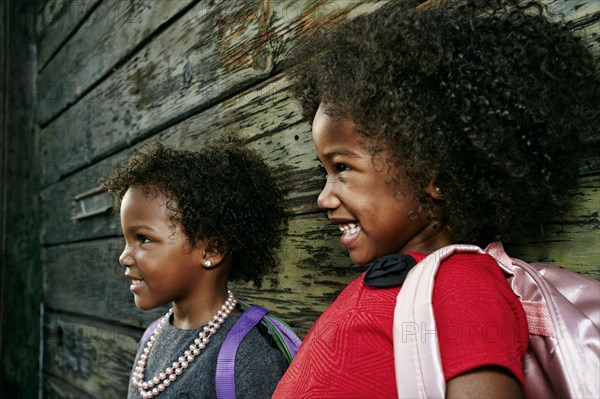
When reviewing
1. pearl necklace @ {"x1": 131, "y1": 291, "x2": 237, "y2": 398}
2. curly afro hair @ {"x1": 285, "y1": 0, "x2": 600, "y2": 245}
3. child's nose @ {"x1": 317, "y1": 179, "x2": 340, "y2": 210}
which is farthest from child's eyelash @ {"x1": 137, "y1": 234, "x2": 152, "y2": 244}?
curly afro hair @ {"x1": 285, "y1": 0, "x2": 600, "y2": 245}

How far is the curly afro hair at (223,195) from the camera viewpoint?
1306 mm

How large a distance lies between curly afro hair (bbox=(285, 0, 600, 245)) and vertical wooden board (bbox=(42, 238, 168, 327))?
1.27 metres

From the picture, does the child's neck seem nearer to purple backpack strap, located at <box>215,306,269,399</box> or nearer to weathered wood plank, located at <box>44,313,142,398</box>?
purple backpack strap, located at <box>215,306,269,399</box>

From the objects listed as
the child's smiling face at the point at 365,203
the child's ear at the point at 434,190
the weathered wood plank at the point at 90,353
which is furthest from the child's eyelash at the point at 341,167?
the weathered wood plank at the point at 90,353

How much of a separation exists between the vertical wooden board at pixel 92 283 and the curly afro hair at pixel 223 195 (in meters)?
0.63

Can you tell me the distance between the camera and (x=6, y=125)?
3125 mm

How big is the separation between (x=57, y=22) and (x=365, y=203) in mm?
2742

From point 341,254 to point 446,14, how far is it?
1.93 ft

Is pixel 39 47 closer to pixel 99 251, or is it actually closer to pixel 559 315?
pixel 99 251

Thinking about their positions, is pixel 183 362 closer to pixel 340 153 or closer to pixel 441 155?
pixel 340 153

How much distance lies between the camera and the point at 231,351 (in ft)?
3.79

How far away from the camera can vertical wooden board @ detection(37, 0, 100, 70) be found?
106 inches

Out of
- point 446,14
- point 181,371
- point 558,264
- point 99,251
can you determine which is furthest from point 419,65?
point 99,251

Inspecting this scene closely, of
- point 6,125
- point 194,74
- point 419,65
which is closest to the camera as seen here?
point 419,65
